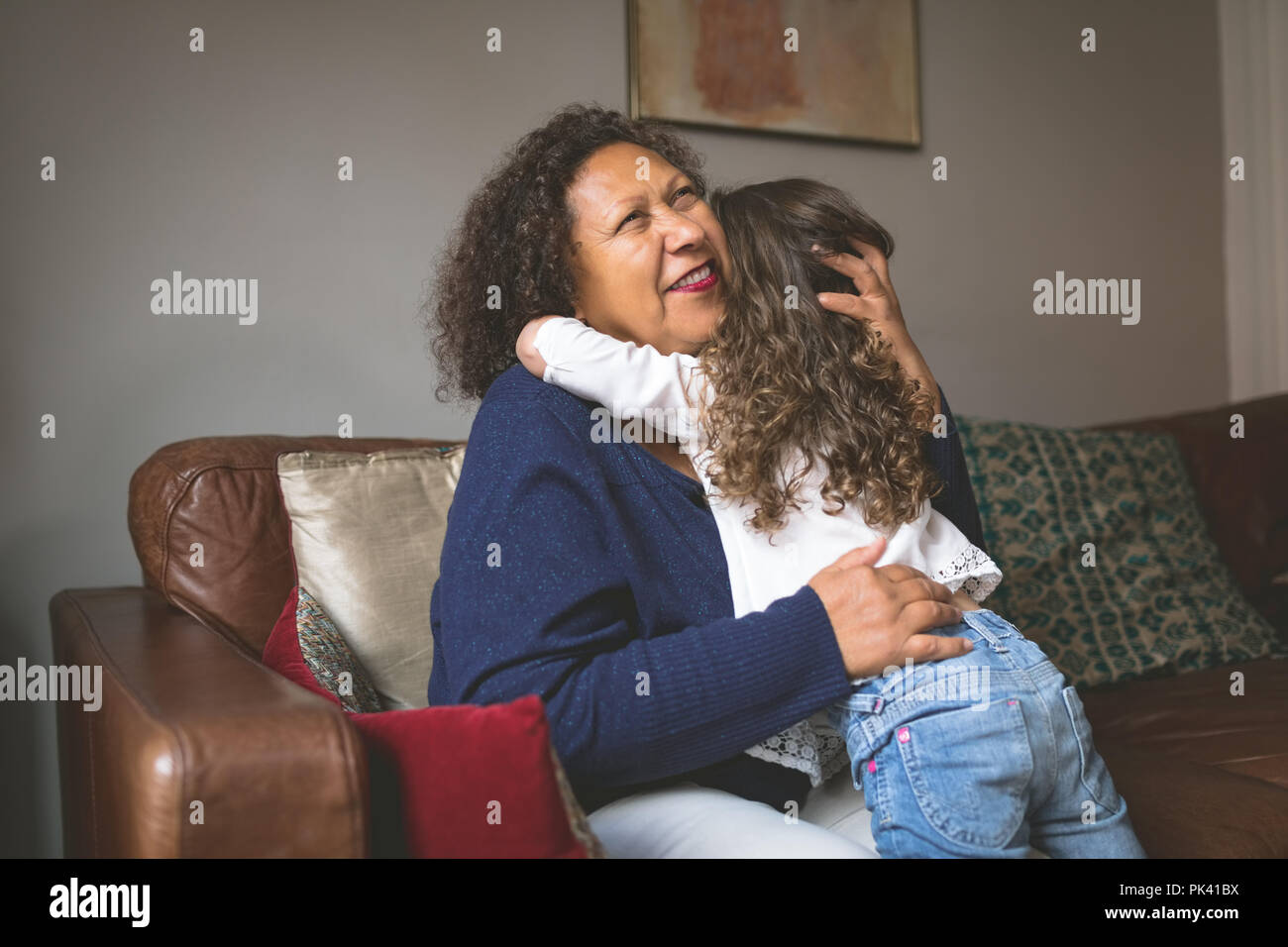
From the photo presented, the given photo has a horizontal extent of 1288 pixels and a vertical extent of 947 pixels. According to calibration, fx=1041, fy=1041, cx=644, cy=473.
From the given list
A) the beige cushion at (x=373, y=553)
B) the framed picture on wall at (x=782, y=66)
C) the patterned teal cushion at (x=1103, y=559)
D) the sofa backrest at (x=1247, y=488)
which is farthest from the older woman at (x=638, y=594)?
the sofa backrest at (x=1247, y=488)

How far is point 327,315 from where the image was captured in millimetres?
2105

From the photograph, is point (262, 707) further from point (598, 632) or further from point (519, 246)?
point (519, 246)

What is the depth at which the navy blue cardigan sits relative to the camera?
957 mm

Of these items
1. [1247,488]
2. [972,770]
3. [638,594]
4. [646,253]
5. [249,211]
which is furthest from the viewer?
[1247,488]

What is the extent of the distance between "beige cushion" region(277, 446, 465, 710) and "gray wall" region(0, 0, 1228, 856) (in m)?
0.58

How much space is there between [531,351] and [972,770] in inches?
24.5

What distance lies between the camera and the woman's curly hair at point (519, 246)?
4.26 ft

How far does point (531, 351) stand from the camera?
3.79ft

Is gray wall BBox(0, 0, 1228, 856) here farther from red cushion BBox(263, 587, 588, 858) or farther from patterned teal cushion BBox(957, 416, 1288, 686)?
red cushion BBox(263, 587, 588, 858)

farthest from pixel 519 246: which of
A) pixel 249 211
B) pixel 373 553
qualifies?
pixel 249 211

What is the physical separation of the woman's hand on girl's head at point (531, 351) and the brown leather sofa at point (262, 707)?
1.37 feet

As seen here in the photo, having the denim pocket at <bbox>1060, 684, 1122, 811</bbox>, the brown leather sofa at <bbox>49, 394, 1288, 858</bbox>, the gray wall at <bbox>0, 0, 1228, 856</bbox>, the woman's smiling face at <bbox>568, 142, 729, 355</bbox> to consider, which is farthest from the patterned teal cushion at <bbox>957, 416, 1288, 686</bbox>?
the woman's smiling face at <bbox>568, 142, 729, 355</bbox>
